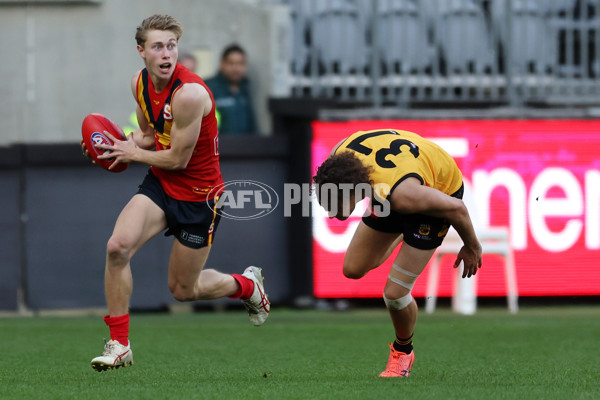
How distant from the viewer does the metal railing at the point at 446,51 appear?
38.4ft

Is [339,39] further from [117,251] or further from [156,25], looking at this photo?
[117,251]

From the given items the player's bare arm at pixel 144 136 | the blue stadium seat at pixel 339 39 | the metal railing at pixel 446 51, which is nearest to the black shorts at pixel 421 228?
the player's bare arm at pixel 144 136

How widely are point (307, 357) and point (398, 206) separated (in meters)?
1.94

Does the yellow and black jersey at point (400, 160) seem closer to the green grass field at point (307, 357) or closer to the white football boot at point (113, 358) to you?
the green grass field at point (307, 357)

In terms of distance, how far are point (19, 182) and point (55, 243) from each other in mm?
716

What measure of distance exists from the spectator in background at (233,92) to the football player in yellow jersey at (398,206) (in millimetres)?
5135

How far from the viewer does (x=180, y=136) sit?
21.0ft

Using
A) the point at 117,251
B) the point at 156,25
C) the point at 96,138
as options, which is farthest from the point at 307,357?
the point at 156,25

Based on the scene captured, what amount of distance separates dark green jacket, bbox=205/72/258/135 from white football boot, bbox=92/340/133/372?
5437 mm

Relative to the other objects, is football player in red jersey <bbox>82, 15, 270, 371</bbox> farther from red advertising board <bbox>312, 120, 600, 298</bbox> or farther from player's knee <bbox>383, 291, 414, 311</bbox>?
red advertising board <bbox>312, 120, 600, 298</bbox>

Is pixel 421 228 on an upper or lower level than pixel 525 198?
upper

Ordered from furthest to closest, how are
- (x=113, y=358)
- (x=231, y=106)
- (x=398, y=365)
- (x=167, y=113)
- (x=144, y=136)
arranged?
(x=231, y=106) → (x=144, y=136) → (x=167, y=113) → (x=398, y=365) → (x=113, y=358)

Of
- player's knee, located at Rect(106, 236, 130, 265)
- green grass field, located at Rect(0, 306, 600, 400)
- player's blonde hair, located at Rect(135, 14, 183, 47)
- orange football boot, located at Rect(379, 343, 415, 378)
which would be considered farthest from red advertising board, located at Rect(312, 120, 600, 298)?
player's knee, located at Rect(106, 236, 130, 265)

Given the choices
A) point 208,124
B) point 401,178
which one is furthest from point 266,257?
point 401,178
